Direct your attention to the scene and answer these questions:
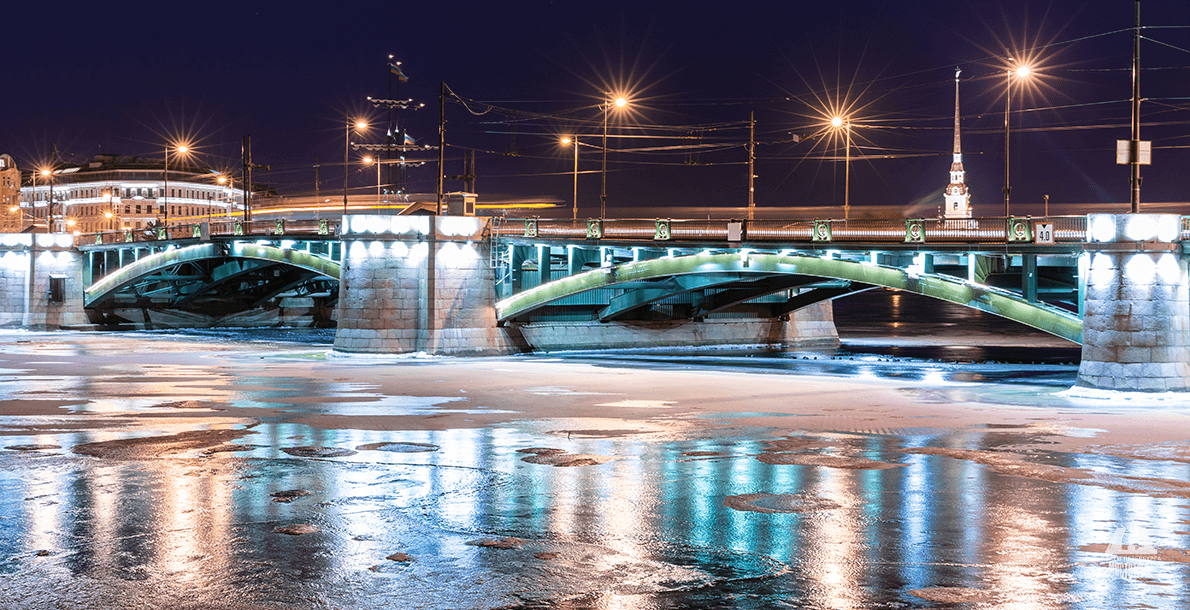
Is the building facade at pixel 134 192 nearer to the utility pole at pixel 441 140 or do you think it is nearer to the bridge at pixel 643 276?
the bridge at pixel 643 276

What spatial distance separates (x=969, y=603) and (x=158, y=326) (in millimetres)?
67272

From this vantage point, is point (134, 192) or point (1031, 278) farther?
point (134, 192)

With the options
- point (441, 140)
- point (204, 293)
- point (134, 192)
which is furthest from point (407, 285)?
point (134, 192)

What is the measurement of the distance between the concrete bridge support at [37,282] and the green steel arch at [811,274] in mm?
34535

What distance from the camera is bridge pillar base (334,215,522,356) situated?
4288 cm

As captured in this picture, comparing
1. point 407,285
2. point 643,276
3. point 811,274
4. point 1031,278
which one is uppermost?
point 643,276

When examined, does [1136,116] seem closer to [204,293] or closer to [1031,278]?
[1031,278]

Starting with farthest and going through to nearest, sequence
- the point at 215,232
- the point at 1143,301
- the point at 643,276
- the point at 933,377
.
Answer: the point at 215,232, the point at 643,276, the point at 933,377, the point at 1143,301

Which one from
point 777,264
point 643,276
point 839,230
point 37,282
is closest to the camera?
point 839,230

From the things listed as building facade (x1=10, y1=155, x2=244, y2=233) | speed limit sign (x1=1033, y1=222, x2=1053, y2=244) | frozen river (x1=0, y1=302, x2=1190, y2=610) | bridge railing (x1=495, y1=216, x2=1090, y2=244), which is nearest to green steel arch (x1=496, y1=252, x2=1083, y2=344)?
bridge railing (x1=495, y1=216, x2=1090, y2=244)

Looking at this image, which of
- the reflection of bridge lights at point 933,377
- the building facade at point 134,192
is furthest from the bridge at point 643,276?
the building facade at point 134,192

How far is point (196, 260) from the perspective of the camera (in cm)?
5984

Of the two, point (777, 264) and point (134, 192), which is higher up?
point (134, 192)

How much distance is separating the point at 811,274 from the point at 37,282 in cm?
4917
